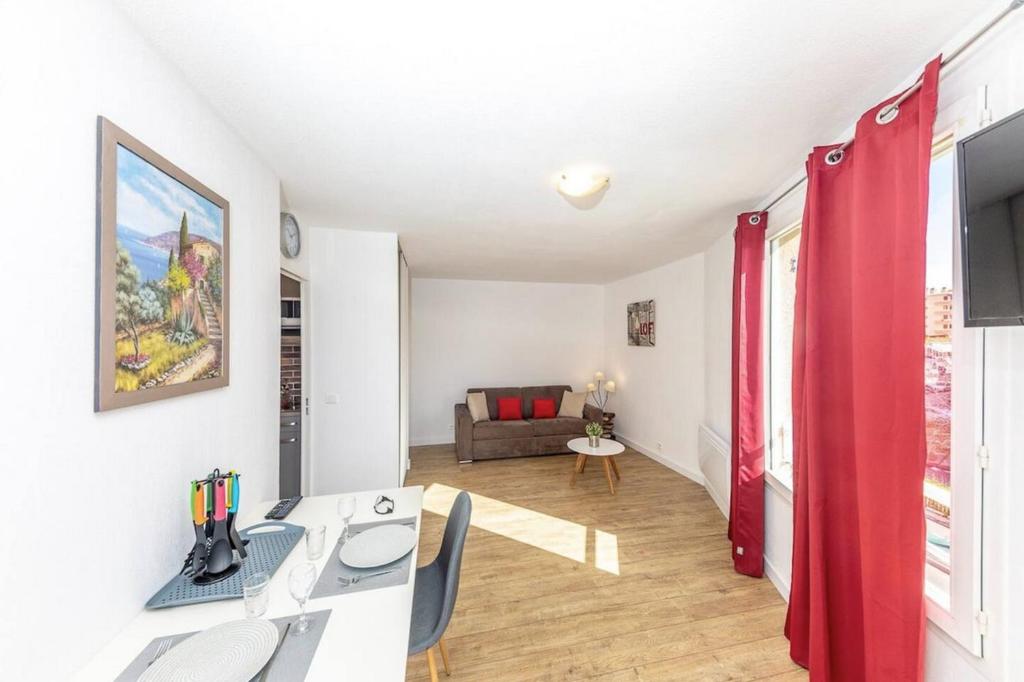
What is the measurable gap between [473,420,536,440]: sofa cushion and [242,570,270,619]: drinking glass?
383 centimetres

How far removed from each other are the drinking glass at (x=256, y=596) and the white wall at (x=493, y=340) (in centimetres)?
452

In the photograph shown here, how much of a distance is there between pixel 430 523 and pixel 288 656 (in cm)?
234

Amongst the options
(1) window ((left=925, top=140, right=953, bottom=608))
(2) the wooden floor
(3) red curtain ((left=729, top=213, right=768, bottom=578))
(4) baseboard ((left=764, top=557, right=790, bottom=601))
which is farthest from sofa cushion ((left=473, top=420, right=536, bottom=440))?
(1) window ((left=925, top=140, right=953, bottom=608))

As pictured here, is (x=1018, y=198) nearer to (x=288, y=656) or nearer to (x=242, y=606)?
(x=288, y=656)

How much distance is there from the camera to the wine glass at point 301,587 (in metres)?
1.01

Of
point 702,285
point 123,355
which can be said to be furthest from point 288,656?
point 702,285

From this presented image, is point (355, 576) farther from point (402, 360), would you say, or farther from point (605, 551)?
point (402, 360)

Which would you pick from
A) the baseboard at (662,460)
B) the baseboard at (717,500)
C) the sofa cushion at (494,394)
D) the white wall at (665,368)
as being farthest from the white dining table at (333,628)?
the sofa cushion at (494,394)

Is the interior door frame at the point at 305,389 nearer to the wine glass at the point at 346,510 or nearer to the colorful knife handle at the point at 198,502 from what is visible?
the wine glass at the point at 346,510

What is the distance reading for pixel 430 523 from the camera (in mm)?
3143

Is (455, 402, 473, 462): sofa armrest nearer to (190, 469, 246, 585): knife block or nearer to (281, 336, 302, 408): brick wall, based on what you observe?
(281, 336, 302, 408): brick wall

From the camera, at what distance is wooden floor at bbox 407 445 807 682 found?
1.77m

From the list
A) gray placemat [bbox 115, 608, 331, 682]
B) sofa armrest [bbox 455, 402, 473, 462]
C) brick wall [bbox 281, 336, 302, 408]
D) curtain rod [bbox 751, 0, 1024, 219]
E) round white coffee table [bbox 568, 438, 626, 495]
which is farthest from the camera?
sofa armrest [bbox 455, 402, 473, 462]

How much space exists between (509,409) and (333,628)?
171 inches
